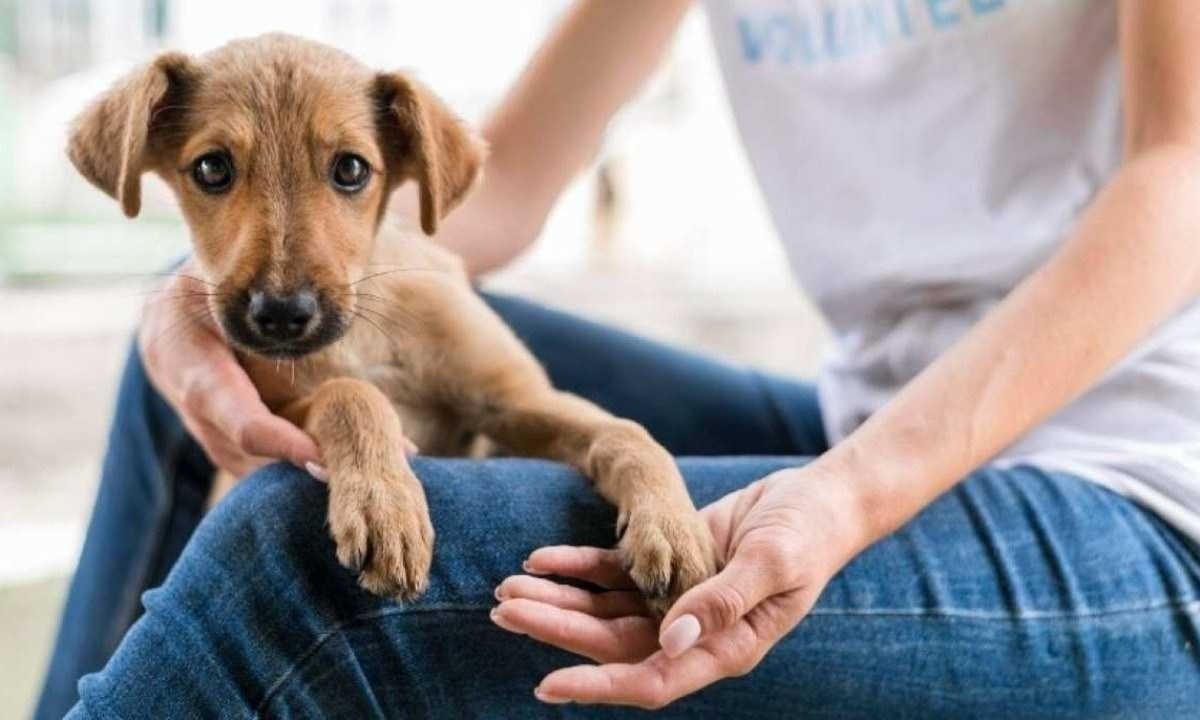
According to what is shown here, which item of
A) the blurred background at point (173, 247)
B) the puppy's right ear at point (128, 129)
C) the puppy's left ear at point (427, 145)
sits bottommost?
the blurred background at point (173, 247)

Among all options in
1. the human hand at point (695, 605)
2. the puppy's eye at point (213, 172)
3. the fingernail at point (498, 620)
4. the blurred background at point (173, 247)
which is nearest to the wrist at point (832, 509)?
the human hand at point (695, 605)

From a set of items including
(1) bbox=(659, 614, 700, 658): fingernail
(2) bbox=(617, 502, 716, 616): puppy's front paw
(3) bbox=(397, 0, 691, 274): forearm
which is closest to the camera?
(1) bbox=(659, 614, 700, 658): fingernail

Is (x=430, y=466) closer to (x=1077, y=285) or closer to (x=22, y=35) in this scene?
(x=1077, y=285)

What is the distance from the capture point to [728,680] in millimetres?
1135

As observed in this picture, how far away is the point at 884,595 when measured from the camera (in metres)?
1.16

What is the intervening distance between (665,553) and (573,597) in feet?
0.27

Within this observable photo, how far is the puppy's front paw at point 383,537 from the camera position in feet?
3.45

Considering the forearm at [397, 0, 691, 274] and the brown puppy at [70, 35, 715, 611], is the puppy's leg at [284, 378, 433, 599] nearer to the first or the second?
the brown puppy at [70, 35, 715, 611]

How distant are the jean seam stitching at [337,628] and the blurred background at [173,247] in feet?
2.45

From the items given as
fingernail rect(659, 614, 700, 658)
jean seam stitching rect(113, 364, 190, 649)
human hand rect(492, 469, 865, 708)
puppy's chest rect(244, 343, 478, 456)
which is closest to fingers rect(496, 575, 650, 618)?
human hand rect(492, 469, 865, 708)

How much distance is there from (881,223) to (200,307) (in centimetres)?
80

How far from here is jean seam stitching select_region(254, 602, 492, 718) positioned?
1.04 metres

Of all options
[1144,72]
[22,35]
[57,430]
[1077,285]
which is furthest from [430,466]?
[22,35]

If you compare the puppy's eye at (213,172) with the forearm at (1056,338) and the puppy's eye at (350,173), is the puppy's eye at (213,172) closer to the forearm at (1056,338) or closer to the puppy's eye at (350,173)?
the puppy's eye at (350,173)
